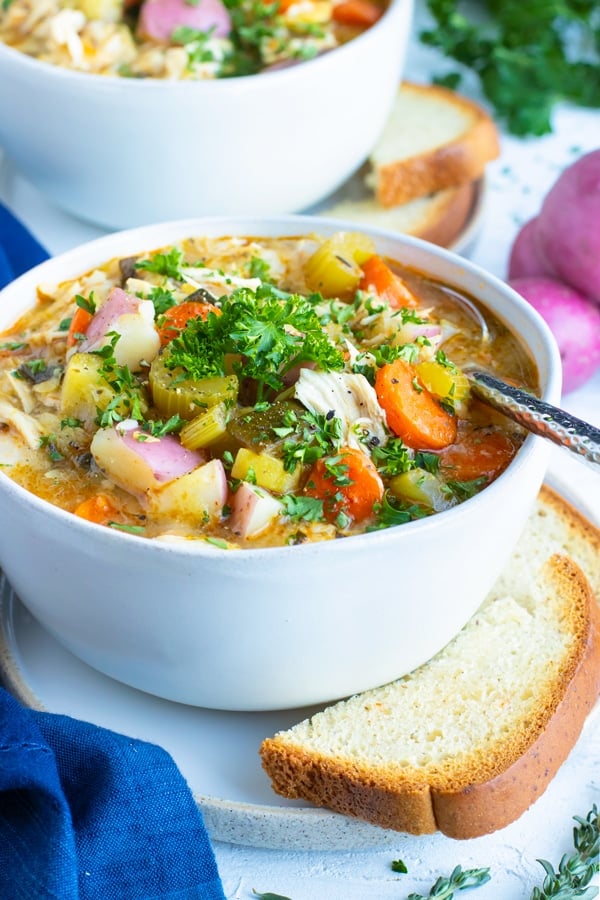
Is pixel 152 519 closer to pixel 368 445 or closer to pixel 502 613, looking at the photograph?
pixel 368 445

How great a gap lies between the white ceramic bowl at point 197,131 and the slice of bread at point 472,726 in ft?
5.55

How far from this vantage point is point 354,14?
4172mm

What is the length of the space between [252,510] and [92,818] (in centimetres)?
67

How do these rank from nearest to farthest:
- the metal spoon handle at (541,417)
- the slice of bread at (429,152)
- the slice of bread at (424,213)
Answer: the metal spoon handle at (541,417)
the slice of bread at (424,213)
the slice of bread at (429,152)

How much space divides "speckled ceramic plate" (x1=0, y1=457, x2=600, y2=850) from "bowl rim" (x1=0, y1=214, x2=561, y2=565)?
0.49m

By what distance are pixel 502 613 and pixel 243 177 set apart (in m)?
1.80

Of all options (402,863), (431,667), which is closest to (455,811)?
(402,863)

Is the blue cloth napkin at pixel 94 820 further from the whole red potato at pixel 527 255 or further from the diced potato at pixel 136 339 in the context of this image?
the whole red potato at pixel 527 255

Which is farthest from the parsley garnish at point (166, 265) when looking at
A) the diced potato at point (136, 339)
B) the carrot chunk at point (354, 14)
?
the carrot chunk at point (354, 14)

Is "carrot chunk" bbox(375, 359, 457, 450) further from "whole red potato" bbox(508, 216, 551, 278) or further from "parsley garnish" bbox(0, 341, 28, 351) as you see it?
"whole red potato" bbox(508, 216, 551, 278)

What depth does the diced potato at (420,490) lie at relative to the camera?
2342 millimetres

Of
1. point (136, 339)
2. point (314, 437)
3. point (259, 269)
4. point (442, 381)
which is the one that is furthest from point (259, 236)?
point (314, 437)

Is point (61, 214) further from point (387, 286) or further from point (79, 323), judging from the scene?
point (387, 286)

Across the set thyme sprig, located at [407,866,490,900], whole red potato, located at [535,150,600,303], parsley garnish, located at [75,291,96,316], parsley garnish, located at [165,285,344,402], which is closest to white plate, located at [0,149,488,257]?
whole red potato, located at [535,150,600,303]
